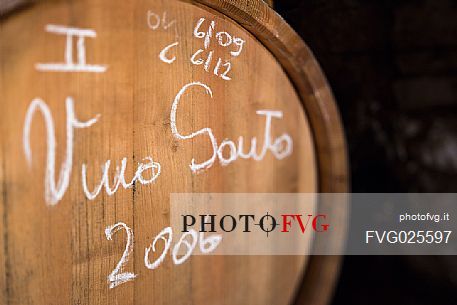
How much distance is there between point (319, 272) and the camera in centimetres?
116

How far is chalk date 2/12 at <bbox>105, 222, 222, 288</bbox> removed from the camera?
30.3 inches

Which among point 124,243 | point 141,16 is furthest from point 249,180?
point 141,16

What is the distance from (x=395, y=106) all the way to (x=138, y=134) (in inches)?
43.5

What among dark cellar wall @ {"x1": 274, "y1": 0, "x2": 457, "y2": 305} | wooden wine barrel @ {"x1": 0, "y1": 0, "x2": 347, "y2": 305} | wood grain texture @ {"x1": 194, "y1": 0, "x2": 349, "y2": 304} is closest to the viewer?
wooden wine barrel @ {"x1": 0, "y1": 0, "x2": 347, "y2": 305}

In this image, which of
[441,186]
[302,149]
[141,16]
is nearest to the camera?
[141,16]

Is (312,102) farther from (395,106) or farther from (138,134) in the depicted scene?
(395,106)

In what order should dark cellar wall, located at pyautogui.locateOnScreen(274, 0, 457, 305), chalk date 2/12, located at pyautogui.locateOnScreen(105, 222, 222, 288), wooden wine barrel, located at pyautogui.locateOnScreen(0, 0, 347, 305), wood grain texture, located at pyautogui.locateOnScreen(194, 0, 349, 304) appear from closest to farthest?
wooden wine barrel, located at pyautogui.locateOnScreen(0, 0, 347, 305) < chalk date 2/12, located at pyautogui.locateOnScreen(105, 222, 222, 288) < wood grain texture, located at pyautogui.locateOnScreen(194, 0, 349, 304) < dark cellar wall, located at pyautogui.locateOnScreen(274, 0, 457, 305)

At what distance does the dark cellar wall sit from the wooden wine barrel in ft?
1.67

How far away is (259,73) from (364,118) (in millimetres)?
749

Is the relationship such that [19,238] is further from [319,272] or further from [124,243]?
[319,272]

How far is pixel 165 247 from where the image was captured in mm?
852

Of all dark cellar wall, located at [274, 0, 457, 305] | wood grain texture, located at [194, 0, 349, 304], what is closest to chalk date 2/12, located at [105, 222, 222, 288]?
wood grain texture, located at [194, 0, 349, 304]

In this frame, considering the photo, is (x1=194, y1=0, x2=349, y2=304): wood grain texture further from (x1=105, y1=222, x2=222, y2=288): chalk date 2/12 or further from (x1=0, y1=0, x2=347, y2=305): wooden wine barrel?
(x1=105, y1=222, x2=222, y2=288): chalk date 2/12

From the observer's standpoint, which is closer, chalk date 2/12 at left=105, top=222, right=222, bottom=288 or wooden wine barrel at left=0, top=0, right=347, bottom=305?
wooden wine barrel at left=0, top=0, right=347, bottom=305
